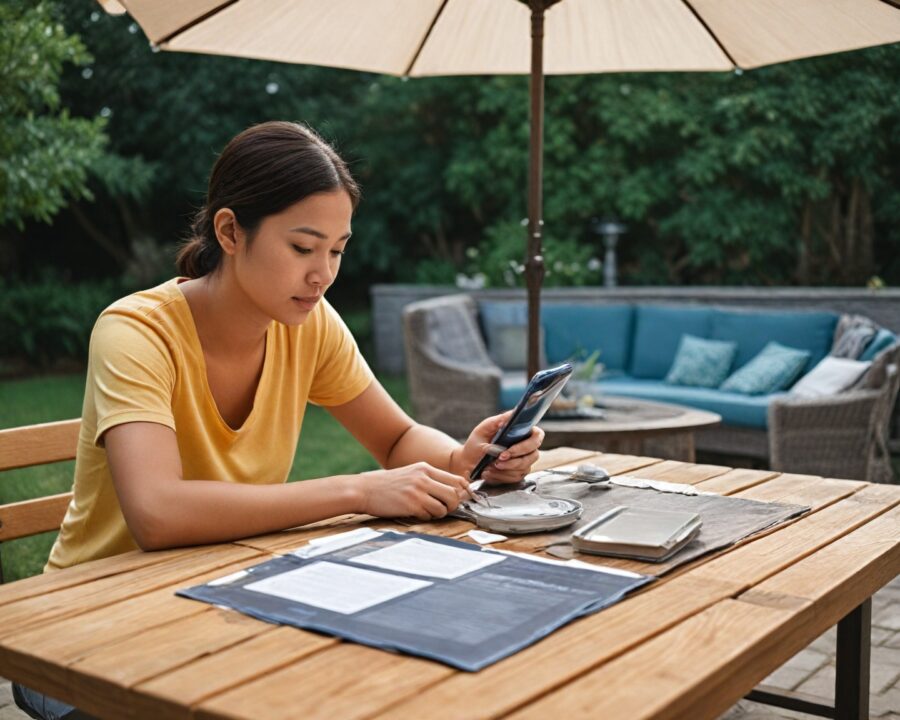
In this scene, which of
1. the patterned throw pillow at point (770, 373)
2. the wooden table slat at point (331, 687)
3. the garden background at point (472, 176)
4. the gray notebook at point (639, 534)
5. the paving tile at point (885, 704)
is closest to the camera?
the wooden table slat at point (331, 687)

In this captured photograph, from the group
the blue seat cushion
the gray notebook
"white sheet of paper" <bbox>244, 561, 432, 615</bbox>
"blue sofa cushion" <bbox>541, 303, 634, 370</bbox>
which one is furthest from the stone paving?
"blue sofa cushion" <bbox>541, 303, 634, 370</bbox>

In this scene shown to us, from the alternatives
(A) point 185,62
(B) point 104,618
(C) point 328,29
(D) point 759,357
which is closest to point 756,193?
(D) point 759,357

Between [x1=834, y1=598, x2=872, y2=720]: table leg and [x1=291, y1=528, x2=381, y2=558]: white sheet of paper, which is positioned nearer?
[x1=291, y1=528, x2=381, y2=558]: white sheet of paper

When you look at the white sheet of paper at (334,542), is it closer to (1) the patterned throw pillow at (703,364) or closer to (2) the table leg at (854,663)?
(2) the table leg at (854,663)

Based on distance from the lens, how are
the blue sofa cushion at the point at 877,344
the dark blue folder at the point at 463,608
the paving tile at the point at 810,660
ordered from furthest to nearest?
the blue sofa cushion at the point at 877,344
the paving tile at the point at 810,660
the dark blue folder at the point at 463,608

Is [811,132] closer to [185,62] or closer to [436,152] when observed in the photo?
[436,152]

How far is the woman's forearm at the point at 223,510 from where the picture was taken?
155 cm

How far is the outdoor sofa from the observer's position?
5.08m

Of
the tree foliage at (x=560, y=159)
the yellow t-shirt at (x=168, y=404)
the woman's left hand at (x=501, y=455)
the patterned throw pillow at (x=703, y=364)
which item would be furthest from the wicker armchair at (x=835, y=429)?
the tree foliage at (x=560, y=159)

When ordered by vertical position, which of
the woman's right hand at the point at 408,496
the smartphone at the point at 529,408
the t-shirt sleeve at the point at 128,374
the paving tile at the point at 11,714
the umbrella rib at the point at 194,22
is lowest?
the paving tile at the point at 11,714

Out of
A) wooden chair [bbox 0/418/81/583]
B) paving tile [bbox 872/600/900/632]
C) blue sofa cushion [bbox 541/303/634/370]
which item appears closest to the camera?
wooden chair [bbox 0/418/81/583]

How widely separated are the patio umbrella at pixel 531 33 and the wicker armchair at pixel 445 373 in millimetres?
2649

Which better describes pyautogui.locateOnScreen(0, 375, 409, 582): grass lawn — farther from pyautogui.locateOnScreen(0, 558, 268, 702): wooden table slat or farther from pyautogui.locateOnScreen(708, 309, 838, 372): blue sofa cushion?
pyautogui.locateOnScreen(0, 558, 268, 702): wooden table slat

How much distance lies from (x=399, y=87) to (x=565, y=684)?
1114 centimetres
